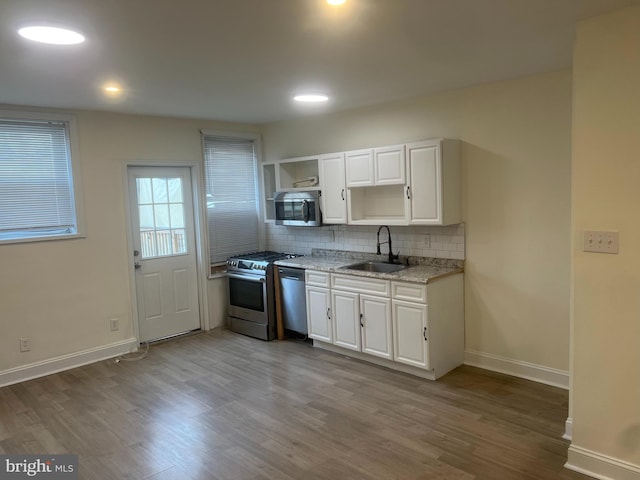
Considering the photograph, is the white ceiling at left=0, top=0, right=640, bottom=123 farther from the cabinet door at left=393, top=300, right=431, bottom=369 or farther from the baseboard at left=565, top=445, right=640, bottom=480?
the baseboard at left=565, top=445, right=640, bottom=480

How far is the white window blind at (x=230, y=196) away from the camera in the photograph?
18.4 feet

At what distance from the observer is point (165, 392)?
3910mm

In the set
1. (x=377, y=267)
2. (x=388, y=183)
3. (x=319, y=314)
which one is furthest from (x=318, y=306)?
(x=388, y=183)

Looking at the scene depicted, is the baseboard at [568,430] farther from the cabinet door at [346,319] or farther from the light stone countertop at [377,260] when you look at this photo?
the cabinet door at [346,319]

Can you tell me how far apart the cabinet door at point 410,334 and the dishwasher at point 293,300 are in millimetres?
1176

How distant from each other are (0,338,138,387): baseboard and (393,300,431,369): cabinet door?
2821 mm

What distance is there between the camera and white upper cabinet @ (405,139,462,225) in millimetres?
3912

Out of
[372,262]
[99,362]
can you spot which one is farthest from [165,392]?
[372,262]

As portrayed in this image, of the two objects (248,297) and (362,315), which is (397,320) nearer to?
(362,315)

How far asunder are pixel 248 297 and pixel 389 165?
226 centimetres

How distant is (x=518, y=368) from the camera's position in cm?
393

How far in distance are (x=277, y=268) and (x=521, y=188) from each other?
2.62 meters

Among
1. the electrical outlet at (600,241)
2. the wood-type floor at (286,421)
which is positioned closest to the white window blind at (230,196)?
the wood-type floor at (286,421)

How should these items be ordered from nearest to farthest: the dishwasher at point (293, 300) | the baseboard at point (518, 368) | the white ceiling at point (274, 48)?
the white ceiling at point (274, 48), the baseboard at point (518, 368), the dishwasher at point (293, 300)
